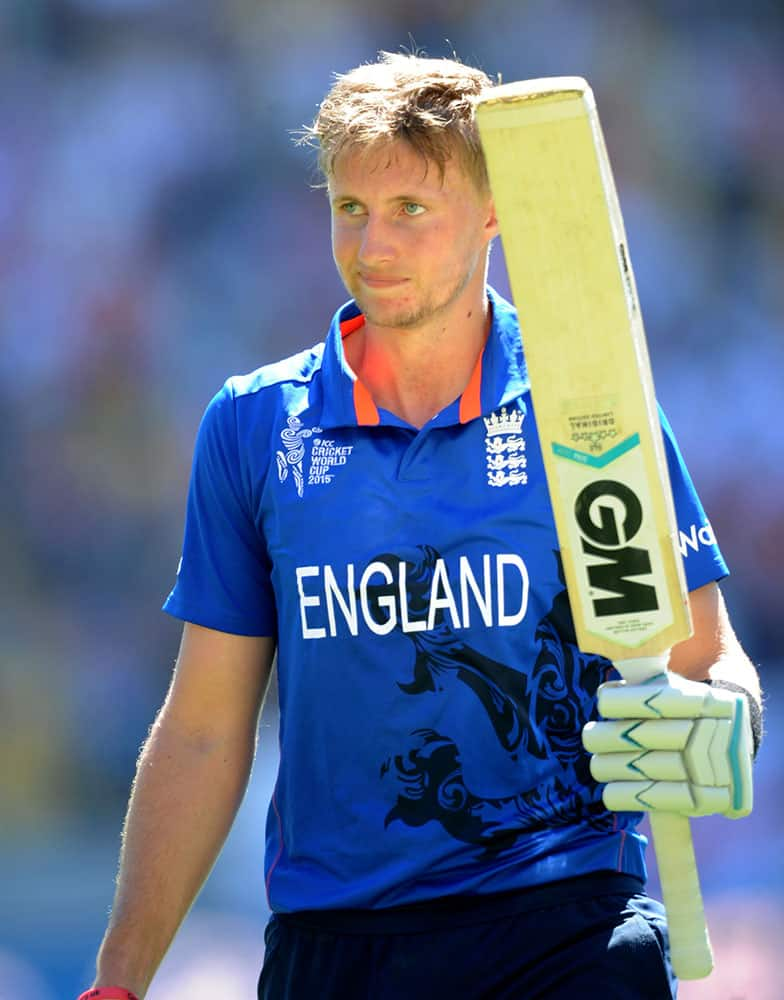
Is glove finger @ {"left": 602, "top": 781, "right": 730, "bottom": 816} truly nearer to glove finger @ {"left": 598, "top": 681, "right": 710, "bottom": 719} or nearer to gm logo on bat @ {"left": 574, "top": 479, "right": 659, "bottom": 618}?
glove finger @ {"left": 598, "top": 681, "right": 710, "bottom": 719}

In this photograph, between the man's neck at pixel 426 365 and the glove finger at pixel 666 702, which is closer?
the glove finger at pixel 666 702

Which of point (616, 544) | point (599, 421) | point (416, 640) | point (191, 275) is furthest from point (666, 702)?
point (191, 275)

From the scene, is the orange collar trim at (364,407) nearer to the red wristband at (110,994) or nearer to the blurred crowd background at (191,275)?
the red wristband at (110,994)

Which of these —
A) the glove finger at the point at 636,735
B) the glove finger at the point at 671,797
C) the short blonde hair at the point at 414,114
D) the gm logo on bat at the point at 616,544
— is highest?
the short blonde hair at the point at 414,114

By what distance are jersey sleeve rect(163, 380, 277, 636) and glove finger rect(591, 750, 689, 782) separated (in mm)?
635

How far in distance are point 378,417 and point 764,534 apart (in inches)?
120

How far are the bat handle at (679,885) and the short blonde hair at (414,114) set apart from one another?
2.36 feet

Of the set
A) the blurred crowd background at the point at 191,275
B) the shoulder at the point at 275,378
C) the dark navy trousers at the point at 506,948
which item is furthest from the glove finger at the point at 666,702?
the blurred crowd background at the point at 191,275

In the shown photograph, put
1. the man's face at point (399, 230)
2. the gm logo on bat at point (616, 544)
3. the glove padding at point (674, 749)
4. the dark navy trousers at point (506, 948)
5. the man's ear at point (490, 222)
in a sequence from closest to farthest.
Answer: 1. the glove padding at point (674, 749)
2. the gm logo on bat at point (616, 544)
3. the dark navy trousers at point (506, 948)
4. the man's face at point (399, 230)
5. the man's ear at point (490, 222)

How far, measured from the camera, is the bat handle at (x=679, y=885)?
5.94ft

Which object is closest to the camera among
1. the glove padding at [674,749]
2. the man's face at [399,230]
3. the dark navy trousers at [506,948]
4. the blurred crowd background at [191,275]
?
the glove padding at [674,749]

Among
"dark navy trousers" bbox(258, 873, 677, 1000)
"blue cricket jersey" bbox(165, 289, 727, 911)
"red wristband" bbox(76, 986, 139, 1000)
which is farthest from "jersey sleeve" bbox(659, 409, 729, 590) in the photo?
"red wristband" bbox(76, 986, 139, 1000)

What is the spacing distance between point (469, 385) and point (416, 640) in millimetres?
349

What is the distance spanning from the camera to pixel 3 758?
478 centimetres
